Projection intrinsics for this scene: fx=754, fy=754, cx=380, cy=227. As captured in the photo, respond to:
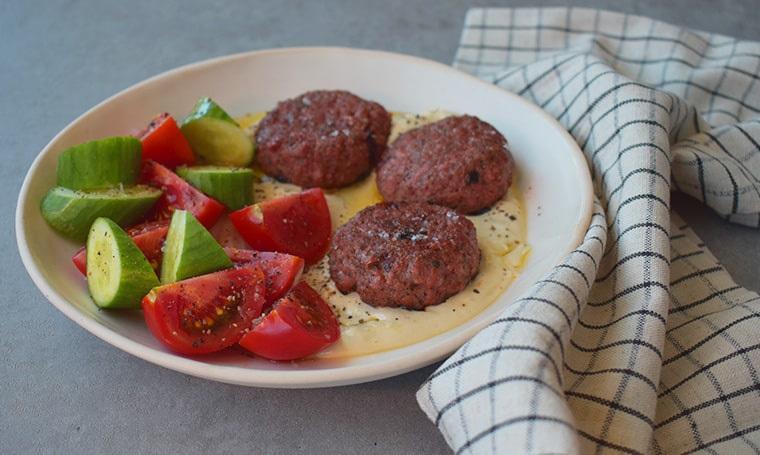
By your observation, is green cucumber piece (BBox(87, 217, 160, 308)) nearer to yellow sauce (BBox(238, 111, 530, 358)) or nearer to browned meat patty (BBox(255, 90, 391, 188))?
yellow sauce (BBox(238, 111, 530, 358))

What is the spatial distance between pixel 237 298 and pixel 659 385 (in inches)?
57.1

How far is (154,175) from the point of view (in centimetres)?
314

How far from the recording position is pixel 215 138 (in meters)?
3.38

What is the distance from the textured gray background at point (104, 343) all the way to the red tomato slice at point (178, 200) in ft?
1.90

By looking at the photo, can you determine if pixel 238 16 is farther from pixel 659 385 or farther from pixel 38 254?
pixel 659 385

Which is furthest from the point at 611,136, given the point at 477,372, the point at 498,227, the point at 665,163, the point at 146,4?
the point at 146,4

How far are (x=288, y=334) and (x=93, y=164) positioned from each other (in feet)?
3.84

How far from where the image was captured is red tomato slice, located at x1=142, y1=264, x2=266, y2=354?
8.01ft

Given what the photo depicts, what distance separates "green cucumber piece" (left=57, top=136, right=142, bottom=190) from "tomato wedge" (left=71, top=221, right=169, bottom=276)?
0.28 meters

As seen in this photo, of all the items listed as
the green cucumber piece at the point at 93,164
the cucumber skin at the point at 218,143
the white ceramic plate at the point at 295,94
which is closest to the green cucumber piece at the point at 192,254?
the white ceramic plate at the point at 295,94

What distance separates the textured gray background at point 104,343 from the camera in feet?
7.94

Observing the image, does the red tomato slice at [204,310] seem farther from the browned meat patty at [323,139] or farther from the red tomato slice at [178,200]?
the browned meat patty at [323,139]

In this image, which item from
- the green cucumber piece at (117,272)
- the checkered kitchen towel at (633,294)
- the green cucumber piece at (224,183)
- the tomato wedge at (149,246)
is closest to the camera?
the checkered kitchen towel at (633,294)

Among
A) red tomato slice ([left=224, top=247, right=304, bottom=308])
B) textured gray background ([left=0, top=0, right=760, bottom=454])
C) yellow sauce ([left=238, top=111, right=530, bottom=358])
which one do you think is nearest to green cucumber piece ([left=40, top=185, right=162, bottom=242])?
textured gray background ([left=0, top=0, right=760, bottom=454])
